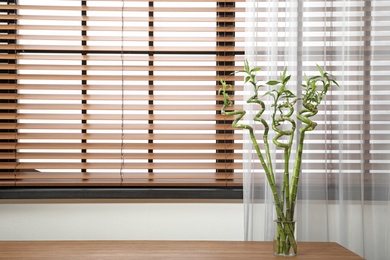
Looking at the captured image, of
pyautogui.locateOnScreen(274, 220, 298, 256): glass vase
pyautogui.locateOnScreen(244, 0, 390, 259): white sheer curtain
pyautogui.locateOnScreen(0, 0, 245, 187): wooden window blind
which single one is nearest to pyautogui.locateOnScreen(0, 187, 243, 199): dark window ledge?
pyautogui.locateOnScreen(0, 0, 245, 187): wooden window blind

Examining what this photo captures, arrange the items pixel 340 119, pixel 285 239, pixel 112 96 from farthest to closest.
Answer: pixel 112 96, pixel 340 119, pixel 285 239

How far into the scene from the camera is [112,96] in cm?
285

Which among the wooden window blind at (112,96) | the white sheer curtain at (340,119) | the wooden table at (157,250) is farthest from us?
the wooden window blind at (112,96)

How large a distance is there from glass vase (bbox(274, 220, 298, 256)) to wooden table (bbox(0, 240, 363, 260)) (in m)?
0.03

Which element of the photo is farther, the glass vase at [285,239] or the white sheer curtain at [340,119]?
the white sheer curtain at [340,119]

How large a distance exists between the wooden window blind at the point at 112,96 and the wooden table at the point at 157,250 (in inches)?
26.5

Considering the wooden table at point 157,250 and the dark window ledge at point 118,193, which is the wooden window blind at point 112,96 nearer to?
the dark window ledge at point 118,193

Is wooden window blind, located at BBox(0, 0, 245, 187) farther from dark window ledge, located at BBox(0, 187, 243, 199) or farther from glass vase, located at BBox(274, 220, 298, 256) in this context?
glass vase, located at BBox(274, 220, 298, 256)

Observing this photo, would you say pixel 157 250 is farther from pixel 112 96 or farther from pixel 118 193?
pixel 112 96

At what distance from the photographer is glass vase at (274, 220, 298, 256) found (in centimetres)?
199

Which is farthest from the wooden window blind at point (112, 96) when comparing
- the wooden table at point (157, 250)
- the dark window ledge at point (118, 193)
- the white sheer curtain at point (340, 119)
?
the wooden table at point (157, 250)

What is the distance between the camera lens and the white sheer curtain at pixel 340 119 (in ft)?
8.80

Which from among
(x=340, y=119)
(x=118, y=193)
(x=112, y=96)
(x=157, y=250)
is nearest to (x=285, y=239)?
(x=157, y=250)

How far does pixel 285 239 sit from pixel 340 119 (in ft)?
2.87
